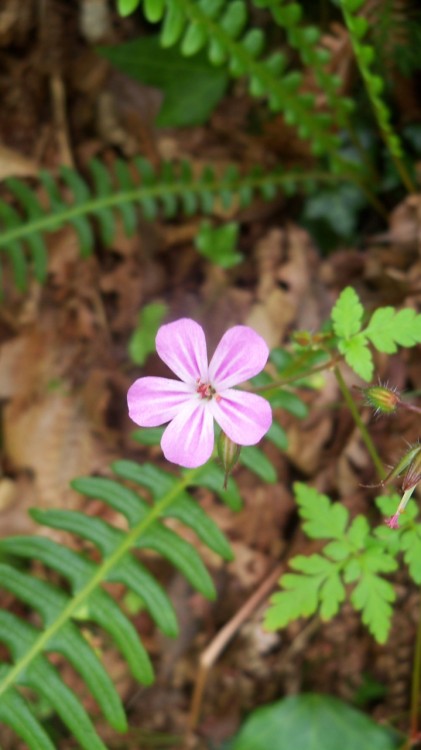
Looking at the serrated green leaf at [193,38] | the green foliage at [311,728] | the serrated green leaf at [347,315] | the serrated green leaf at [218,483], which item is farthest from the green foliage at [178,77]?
the green foliage at [311,728]

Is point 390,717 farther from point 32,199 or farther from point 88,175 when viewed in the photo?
point 88,175

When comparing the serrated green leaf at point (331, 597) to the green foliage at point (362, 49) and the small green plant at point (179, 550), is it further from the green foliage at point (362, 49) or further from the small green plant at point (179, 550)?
the green foliage at point (362, 49)

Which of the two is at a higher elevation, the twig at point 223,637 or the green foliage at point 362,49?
the green foliage at point 362,49

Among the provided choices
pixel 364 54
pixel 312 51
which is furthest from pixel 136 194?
pixel 364 54

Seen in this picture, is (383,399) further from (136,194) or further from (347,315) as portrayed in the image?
(136,194)

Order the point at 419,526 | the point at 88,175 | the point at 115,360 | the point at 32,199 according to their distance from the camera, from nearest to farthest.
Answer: the point at 419,526
the point at 32,199
the point at 115,360
the point at 88,175

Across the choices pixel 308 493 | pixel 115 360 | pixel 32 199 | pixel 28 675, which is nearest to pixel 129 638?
pixel 28 675

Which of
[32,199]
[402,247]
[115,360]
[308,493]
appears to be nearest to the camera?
[308,493]

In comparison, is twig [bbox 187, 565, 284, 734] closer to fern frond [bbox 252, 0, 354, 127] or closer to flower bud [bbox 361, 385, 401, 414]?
flower bud [bbox 361, 385, 401, 414]
